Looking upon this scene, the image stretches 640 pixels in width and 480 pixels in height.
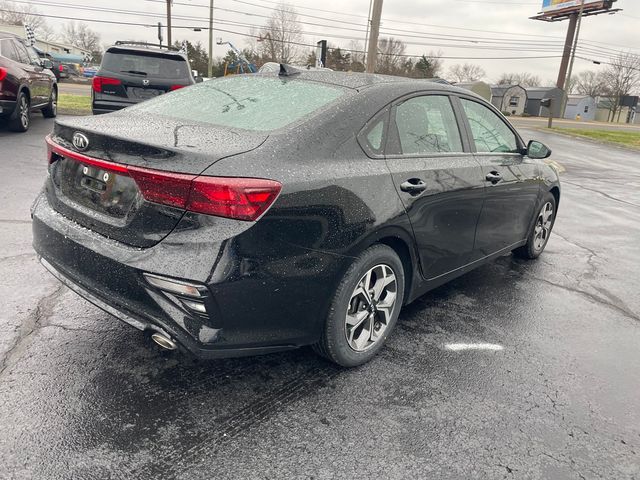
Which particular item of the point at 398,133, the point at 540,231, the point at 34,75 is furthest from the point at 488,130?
the point at 34,75

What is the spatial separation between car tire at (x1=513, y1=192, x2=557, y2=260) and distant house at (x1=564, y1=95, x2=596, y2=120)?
8284 centimetres

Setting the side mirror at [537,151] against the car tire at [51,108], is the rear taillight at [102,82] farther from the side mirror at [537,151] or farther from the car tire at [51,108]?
the side mirror at [537,151]

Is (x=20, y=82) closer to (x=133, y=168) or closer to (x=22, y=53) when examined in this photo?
(x=22, y=53)

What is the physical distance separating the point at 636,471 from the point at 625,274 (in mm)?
3334

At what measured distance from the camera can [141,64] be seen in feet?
29.1

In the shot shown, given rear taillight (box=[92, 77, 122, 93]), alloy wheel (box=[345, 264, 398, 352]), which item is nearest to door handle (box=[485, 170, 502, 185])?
alloy wheel (box=[345, 264, 398, 352])

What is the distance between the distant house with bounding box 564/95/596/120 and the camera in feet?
258

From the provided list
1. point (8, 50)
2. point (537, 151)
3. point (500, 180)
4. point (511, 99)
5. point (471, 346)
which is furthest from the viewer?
point (511, 99)

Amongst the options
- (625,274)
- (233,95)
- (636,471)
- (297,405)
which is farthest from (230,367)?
(625,274)

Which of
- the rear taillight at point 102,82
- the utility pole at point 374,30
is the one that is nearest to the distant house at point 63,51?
the utility pole at point 374,30

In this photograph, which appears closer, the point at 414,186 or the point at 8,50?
the point at 414,186

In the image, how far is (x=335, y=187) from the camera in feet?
8.24

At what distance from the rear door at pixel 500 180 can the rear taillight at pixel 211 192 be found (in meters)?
2.13

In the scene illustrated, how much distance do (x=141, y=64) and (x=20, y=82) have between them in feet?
7.33
